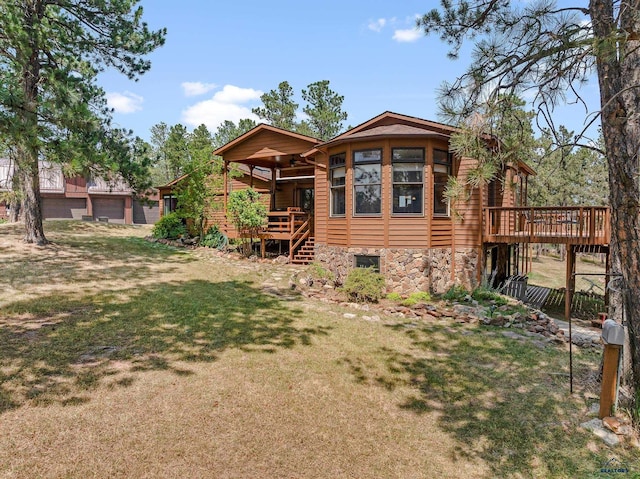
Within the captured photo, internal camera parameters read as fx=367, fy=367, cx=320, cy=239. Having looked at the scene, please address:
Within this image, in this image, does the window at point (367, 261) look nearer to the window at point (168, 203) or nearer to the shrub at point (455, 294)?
the shrub at point (455, 294)

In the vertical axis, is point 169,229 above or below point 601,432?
above

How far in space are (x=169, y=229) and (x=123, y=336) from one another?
13393 mm

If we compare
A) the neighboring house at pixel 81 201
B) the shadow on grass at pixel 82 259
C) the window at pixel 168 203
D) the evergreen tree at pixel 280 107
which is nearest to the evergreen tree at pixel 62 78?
the shadow on grass at pixel 82 259

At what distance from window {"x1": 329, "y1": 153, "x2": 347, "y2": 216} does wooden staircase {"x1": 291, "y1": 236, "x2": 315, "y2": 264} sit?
3.12 metres

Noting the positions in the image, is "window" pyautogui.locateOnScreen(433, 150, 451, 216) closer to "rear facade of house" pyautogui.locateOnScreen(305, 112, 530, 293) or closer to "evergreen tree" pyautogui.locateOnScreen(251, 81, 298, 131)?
"rear facade of house" pyautogui.locateOnScreen(305, 112, 530, 293)

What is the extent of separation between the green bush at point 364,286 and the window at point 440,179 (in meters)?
2.87

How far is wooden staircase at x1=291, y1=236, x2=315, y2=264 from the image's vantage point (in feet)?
46.8

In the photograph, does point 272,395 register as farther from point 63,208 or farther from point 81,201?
point 63,208

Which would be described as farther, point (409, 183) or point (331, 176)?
point (331, 176)

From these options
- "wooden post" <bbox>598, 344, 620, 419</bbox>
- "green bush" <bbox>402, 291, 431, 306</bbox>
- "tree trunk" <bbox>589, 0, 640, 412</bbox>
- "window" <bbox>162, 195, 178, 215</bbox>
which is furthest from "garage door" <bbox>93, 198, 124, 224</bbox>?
"wooden post" <bbox>598, 344, 620, 419</bbox>

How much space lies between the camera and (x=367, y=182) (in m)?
10.8

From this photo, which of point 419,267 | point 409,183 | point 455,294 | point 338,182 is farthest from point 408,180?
point 455,294

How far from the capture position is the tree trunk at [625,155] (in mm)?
3834

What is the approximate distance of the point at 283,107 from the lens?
118 feet
